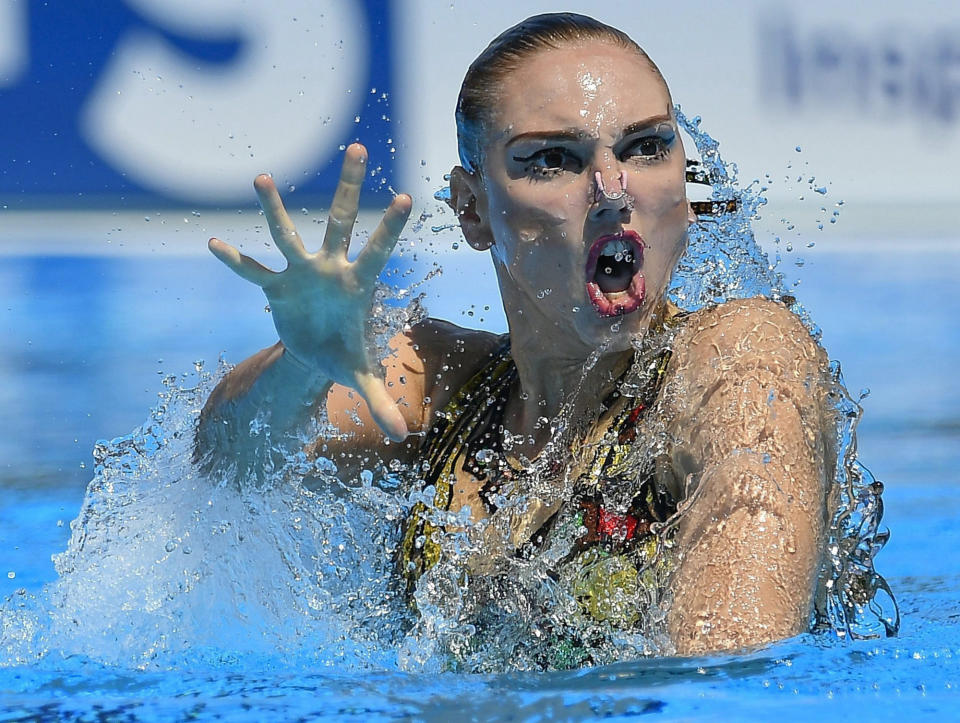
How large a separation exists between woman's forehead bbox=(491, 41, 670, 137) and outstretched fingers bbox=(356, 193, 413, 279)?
32 cm

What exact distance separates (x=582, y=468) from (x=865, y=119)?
233 inches

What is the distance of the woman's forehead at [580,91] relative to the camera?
6.48 feet

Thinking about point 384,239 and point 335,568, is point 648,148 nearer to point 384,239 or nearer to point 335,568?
point 384,239

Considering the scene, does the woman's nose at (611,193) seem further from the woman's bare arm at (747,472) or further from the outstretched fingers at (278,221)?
the outstretched fingers at (278,221)

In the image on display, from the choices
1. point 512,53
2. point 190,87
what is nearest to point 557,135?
point 512,53

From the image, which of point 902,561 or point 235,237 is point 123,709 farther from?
point 235,237

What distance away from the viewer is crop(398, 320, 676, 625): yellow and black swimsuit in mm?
1979

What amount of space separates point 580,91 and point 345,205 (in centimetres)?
41

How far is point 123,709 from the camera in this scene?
170 centimetres

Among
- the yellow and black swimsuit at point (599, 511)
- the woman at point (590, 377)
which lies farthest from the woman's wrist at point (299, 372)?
the yellow and black swimsuit at point (599, 511)

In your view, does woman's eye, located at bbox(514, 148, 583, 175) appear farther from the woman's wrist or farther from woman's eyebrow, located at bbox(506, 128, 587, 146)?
the woman's wrist

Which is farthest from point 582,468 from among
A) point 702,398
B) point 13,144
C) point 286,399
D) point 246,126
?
point 13,144

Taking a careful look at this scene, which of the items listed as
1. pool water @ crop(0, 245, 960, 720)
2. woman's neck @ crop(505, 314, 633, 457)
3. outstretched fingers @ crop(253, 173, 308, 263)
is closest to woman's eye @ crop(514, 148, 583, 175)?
woman's neck @ crop(505, 314, 633, 457)

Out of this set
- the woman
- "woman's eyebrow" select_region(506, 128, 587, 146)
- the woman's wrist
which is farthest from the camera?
the woman's wrist
